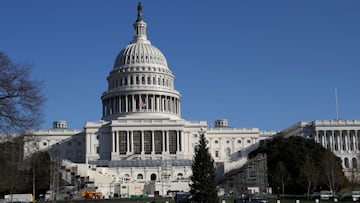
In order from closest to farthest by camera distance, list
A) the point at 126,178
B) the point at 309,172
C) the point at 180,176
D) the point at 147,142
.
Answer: the point at 309,172
the point at 126,178
the point at 180,176
the point at 147,142

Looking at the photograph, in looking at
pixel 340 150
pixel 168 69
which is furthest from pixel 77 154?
pixel 340 150

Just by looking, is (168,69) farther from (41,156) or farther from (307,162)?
(307,162)

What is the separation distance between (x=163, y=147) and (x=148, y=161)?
1196 cm

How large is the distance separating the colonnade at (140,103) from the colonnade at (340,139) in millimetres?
42414

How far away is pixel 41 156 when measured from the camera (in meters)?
105

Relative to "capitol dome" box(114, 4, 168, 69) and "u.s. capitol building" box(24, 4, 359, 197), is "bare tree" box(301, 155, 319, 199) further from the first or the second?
"capitol dome" box(114, 4, 168, 69)

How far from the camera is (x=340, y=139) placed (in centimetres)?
15338

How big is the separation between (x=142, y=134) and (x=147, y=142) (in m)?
2.46

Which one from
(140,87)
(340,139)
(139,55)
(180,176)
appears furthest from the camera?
(139,55)

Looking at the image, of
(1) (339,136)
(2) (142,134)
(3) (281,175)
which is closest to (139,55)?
(2) (142,134)

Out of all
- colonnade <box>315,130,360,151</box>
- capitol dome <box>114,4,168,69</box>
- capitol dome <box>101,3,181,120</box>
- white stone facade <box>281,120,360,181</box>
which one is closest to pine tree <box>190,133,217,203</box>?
white stone facade <box>281,120,360,181</box>

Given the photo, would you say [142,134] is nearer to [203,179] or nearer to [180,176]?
[180,176]

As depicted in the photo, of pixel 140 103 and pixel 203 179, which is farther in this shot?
pixel 140 103

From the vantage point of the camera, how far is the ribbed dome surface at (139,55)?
173 meters
